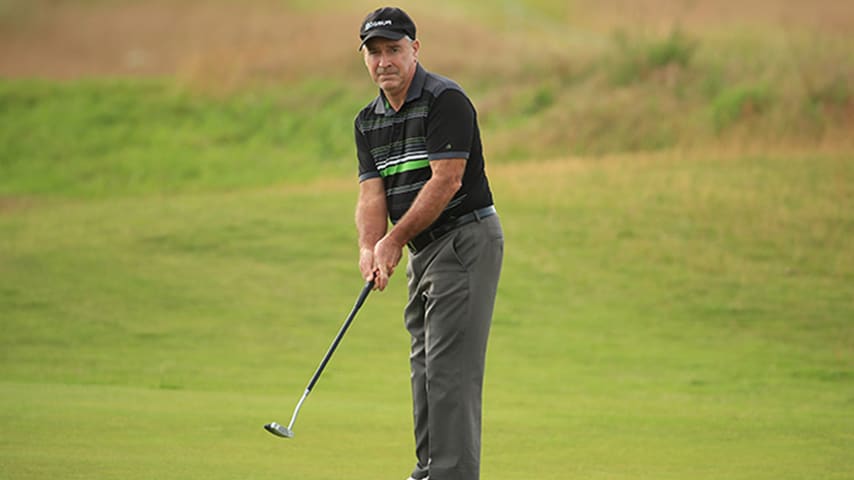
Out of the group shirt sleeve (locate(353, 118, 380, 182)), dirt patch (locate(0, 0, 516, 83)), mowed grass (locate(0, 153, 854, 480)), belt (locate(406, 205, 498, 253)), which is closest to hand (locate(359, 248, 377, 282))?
belt (locate(406, 205, 498, 253))

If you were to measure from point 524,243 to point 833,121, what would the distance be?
9525mm

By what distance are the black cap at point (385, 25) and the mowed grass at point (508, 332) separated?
2.05 metres

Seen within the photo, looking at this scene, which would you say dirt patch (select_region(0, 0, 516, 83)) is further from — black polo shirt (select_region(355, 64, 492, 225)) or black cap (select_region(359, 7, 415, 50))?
black cap (select_region(359, 7, 415, 50))

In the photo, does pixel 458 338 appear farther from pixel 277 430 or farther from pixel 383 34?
pixel 383 34

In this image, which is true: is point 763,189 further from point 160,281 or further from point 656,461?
point 656,461

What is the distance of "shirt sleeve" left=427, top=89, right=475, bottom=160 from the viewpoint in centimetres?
521

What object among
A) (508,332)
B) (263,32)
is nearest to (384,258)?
(508,332)

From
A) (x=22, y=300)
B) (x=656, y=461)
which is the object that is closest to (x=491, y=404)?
(x=656, y=461)

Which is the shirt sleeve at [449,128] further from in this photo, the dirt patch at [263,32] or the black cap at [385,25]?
the dirt patch at [263,32]

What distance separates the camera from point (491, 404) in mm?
10453

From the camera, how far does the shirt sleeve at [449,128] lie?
5.21m

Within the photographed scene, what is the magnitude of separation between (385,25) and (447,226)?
0.79 metres

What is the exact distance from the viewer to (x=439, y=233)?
Result: 5.40 m

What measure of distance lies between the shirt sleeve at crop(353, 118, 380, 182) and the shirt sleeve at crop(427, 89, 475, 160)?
38 centimetres
